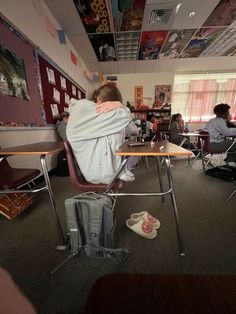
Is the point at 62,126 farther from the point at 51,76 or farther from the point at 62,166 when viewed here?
the point at 51,76

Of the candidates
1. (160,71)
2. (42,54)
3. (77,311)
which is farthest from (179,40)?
(77,311)

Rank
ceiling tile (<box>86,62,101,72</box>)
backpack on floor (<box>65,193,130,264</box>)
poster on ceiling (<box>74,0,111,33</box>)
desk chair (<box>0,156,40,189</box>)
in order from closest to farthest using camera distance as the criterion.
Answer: backpack on floor (<box>65,193,130,264</box>) → desk chair (<box>0,156,40,189</box>) → poster on ceiling (<box>74,0,111,33</box>) → ceiling tile (<box>86,62,101,72</box>)

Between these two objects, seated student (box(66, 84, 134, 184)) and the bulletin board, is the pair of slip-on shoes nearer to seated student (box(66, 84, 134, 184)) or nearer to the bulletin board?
seated student (box(66, 84, 134, 184))

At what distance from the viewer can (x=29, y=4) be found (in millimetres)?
2193

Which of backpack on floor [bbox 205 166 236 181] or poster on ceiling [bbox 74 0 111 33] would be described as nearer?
poster on ceiling [bbox 74 0 111 33]

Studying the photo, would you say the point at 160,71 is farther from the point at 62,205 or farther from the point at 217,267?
the point at 217,267

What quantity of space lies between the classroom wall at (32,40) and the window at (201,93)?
4.33 metres

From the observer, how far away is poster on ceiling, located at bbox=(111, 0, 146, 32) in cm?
249

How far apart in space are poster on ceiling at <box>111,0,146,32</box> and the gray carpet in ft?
9.30

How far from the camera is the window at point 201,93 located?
5875 mm

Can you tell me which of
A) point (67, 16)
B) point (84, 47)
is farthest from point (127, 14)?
point (84, 47)

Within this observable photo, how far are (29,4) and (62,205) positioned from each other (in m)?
2.62

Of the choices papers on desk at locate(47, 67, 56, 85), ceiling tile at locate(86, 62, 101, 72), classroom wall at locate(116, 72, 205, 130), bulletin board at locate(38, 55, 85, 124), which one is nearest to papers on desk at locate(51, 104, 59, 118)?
bulletin board at locate(38, 55, 85, 124)

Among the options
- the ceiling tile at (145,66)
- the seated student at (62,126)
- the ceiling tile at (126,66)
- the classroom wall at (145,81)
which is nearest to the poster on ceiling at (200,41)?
the ceiling tile at (145,66)
